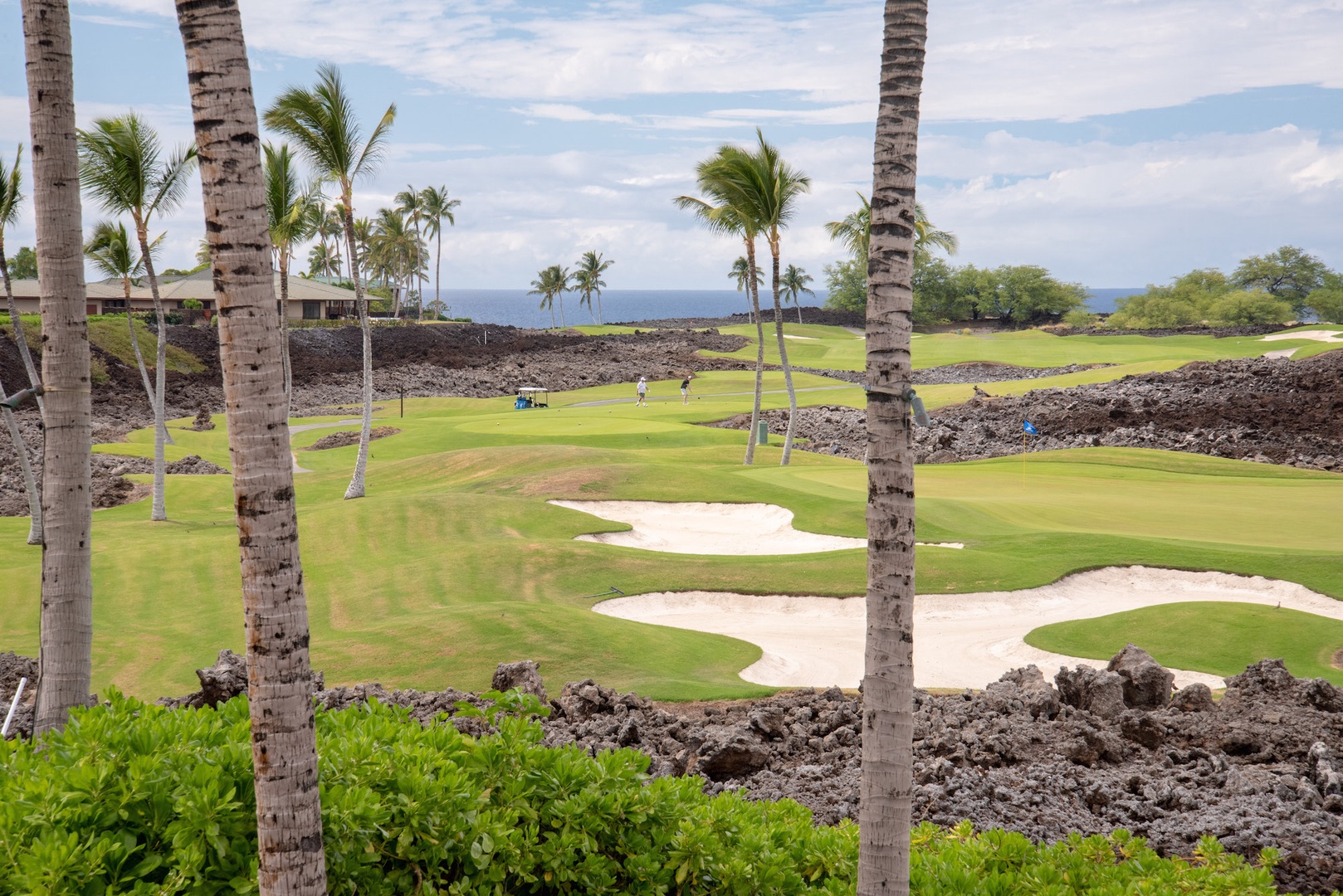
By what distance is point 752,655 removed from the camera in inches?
558

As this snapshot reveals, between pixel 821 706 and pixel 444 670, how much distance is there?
4998mm

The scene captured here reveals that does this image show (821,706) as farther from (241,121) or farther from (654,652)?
(241,121)

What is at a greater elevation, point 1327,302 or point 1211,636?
point 1327,302

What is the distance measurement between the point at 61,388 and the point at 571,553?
1273 centimetres

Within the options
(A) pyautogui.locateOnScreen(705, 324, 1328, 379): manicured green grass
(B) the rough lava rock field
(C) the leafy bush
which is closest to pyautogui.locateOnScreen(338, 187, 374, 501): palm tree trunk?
(B) the rough lava rock field

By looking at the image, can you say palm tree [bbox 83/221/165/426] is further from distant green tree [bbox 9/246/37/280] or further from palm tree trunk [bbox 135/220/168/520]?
distant green tree [bbox 9/246/37/280]

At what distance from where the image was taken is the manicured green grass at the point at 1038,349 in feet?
234

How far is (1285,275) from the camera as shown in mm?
109125

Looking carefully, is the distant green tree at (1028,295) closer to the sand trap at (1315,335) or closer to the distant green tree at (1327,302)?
the distant green tree at (1327,302)

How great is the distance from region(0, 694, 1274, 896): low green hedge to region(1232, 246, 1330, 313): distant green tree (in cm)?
11914

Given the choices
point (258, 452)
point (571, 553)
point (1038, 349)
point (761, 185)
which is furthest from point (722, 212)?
point (1038, 349)

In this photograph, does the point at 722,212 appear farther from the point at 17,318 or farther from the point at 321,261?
the point at 321,261

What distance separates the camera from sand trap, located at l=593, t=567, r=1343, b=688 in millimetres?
14062

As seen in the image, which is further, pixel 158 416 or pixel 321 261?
pixel 321 261
